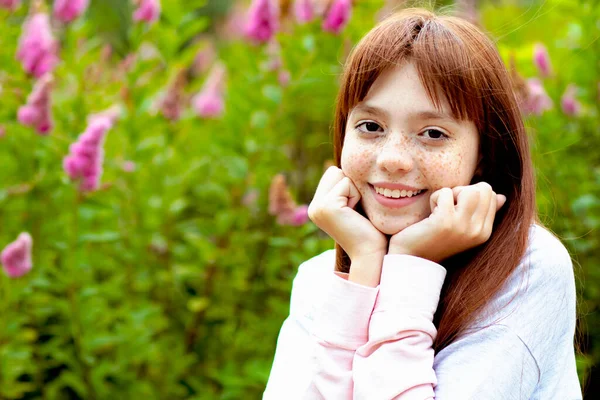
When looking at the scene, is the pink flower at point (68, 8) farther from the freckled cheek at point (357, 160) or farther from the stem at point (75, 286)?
the freckled cheek at point (357, 160)

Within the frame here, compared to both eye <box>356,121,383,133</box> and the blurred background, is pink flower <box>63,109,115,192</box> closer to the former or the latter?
the blurred background

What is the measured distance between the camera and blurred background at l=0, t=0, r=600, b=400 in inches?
106

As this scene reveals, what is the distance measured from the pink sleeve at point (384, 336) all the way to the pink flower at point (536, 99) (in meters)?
1.24

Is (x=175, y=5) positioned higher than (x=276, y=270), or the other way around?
(x=175, y=5)

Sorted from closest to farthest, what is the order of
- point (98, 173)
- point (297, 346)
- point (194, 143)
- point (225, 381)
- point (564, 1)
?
point (297, 346) < point (98, 173) < point (225, 381) < point (564, 1) < point (194, 143)

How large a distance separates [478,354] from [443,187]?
287 mm

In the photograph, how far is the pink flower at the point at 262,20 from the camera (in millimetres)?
2895

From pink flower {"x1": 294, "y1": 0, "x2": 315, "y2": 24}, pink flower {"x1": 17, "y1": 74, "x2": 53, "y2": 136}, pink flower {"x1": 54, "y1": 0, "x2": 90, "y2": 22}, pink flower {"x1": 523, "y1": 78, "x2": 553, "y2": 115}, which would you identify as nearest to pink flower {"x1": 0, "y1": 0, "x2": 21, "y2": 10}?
pink flower {"x1": 54, "y1": 0, "x2": 90, "y2": 22}

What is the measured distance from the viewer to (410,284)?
4.59 feet

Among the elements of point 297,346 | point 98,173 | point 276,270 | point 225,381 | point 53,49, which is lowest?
point 225,381

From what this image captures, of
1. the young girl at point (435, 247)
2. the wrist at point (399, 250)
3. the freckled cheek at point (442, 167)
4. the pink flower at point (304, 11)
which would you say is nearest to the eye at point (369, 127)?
the young girl at point (435, 247)

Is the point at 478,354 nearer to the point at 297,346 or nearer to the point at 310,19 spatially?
the point at 297,346

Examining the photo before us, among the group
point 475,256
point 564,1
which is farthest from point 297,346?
point 564,1

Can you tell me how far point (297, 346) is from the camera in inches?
63.4
